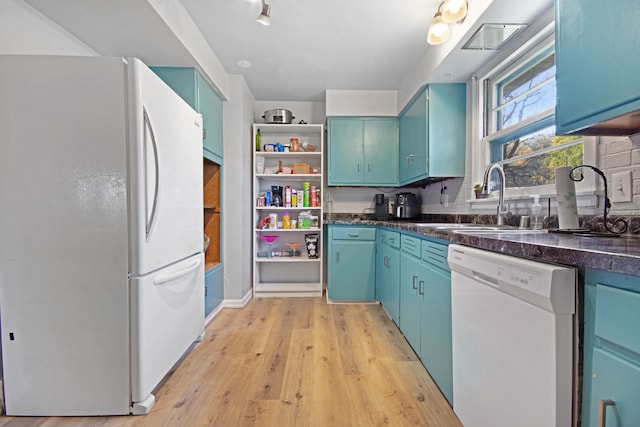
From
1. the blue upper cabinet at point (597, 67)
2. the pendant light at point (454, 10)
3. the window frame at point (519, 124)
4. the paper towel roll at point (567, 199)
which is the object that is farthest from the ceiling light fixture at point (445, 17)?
the paper towel roll at point (567, 199)

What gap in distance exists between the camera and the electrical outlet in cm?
113

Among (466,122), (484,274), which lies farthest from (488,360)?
(466,122)

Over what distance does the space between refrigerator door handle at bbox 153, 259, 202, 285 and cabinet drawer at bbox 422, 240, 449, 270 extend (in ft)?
4.86

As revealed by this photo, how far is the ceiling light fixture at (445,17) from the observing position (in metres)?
1.66

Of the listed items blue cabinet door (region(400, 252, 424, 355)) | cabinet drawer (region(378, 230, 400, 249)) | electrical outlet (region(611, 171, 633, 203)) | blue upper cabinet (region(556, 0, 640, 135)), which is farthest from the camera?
cabinet drawer (region(378, 230, 400, 249))

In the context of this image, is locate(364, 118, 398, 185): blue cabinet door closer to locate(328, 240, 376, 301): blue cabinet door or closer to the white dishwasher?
locate(328, 240, 376, 301): blue cabinet door

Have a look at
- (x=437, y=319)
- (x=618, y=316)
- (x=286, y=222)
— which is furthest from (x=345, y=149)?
(x=618, y=316)

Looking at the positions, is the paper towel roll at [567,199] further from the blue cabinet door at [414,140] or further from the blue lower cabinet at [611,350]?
the blue cabinet door at [414,140]

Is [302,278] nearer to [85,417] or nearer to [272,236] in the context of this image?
[272,236]

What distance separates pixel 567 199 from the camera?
1191 mm

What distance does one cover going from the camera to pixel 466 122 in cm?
240

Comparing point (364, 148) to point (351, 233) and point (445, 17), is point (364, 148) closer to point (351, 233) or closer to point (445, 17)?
point (351, 233)

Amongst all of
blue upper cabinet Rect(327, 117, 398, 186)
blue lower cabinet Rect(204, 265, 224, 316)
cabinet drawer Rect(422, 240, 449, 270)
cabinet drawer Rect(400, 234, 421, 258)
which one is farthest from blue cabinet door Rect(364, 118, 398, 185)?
blue lower cabinet Rect(204, 265, 224, 316)

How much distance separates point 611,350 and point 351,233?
7.94ft
